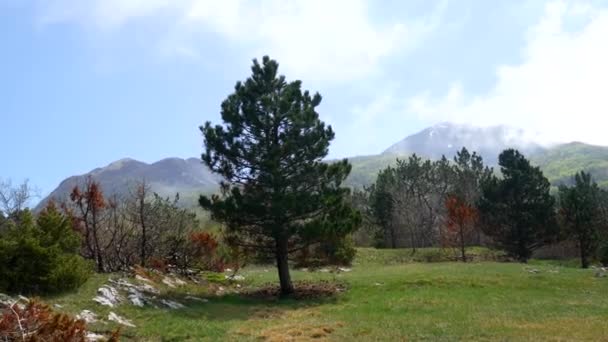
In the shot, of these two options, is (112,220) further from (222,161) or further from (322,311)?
(322,311)

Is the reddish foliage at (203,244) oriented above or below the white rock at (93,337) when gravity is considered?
above

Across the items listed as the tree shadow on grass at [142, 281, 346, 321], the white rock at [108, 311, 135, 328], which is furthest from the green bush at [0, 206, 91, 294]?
the tree shadow on grass at [142, 281, 346, 321]

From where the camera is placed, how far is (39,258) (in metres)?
15.4

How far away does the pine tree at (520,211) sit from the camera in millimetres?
44344

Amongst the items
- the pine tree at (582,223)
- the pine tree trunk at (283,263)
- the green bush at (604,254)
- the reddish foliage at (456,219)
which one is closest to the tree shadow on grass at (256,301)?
the pine tree trunk at (283,263)

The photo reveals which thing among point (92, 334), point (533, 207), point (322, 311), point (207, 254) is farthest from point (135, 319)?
point (533, 207)

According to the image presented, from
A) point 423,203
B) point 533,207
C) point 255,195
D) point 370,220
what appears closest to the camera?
point 255,195

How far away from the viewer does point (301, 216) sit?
23422mm

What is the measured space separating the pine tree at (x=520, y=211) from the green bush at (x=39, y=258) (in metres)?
37.5

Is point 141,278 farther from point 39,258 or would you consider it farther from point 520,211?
point 520,211

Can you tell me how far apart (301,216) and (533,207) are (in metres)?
29.2

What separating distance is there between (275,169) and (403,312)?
823 cm

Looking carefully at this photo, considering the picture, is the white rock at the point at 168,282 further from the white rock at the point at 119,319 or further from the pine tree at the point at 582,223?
the pine tree at the point at 582,223

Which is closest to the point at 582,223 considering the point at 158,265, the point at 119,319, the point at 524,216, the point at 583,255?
the point at 583,255
